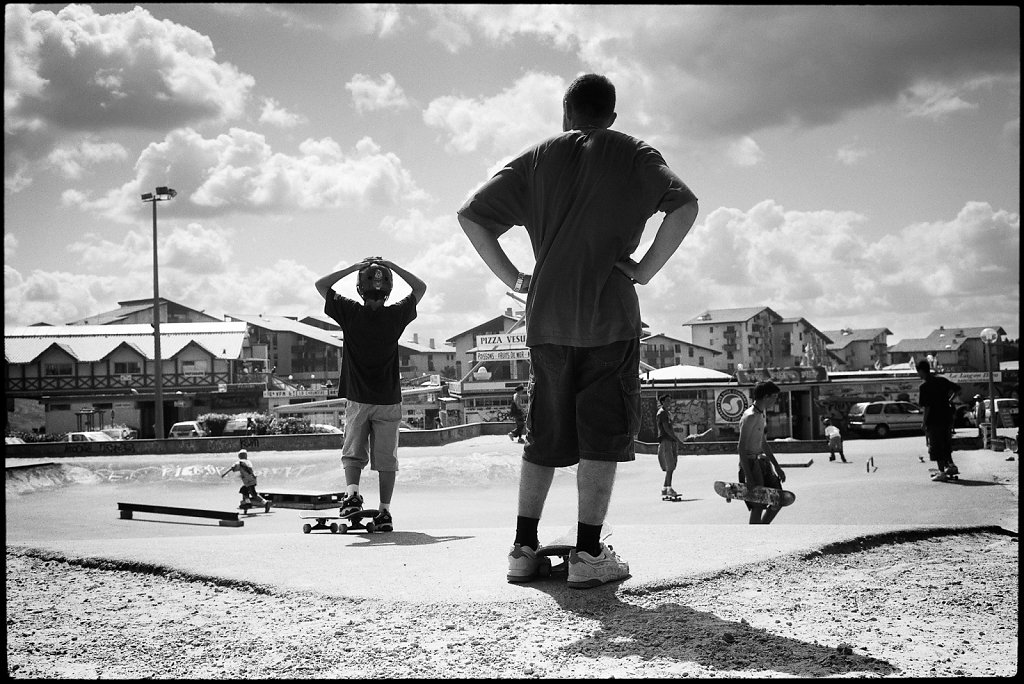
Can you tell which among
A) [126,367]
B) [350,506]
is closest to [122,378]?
[126,367]

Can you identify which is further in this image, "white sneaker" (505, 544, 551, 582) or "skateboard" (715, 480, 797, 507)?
"skateboard" (715, 480, 797, 507)

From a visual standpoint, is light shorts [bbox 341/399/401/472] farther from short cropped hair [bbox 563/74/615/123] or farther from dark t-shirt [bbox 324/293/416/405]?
short cropped hair [bbox 563/74/615/123]

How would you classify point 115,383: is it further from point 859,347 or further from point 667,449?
point 859,347

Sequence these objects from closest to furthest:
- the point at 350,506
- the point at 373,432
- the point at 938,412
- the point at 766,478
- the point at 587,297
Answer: the point at 587,297 < the point at 373,432 < the point at 350,506 < the point at 766,478 < the point at 938,412

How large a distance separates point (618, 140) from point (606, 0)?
2.02ft

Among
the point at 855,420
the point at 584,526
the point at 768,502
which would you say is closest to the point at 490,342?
the point at 855,420

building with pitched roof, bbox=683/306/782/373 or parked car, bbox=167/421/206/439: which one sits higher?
building with pitched roof, bbox=683/306/782/373

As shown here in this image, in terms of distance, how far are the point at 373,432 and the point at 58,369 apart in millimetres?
51711

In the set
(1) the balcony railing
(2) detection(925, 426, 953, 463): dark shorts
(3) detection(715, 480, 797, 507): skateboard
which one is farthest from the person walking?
(1) the balcony railing

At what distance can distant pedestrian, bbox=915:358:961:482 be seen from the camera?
10164 millimetres

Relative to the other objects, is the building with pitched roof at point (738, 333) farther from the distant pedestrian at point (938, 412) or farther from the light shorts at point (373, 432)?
the light shorts at point (373, 432)

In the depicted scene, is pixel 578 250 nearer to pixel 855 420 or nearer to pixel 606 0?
pixel 606 0

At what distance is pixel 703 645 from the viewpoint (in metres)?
2.20

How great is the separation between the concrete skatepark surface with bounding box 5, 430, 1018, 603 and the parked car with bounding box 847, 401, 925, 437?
10446 mm
